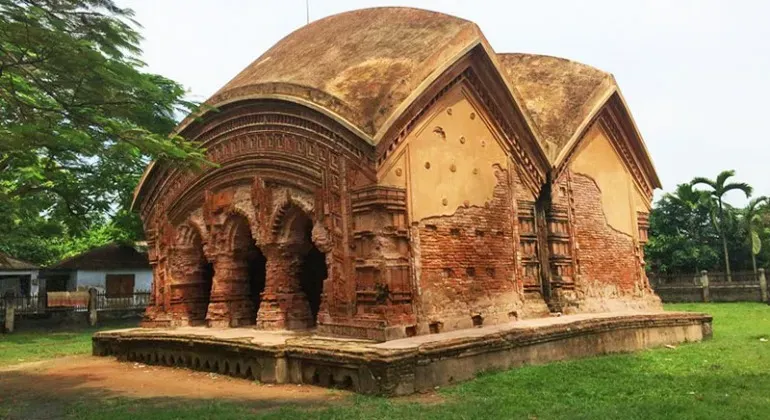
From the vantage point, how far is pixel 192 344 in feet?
33.0

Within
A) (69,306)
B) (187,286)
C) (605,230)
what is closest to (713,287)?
(605,230)

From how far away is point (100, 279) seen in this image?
977 inches

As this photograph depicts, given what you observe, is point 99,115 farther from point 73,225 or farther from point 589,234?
point 73,225

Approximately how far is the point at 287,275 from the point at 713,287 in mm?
19534

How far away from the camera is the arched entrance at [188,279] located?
12.6 meters

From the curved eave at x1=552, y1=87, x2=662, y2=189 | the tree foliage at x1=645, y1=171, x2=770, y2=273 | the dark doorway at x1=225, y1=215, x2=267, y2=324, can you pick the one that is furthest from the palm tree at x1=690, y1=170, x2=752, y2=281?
the dark doorway at x1=225, y1=215, x2=267, y2=324

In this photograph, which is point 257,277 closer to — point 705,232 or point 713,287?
point 713,287

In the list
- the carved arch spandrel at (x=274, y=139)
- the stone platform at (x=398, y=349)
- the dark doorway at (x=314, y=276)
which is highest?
the carved arch spandrel at (x=274, y=139)

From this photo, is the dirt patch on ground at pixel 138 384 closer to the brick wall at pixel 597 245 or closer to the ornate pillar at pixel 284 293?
the ornate pillar at pixel 284 293

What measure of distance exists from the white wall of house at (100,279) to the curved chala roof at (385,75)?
14923mm

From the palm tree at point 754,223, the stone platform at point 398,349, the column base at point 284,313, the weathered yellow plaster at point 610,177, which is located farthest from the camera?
the palm tree at point 754,223

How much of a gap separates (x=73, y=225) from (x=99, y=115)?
38.0ft

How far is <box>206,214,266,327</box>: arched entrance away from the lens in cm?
1148

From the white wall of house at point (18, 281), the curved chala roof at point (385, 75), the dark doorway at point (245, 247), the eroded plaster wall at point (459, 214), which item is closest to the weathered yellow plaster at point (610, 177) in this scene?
the curved chala roof at point (385, 75)
